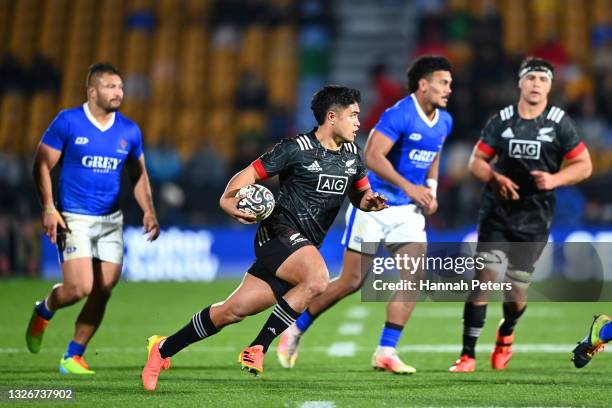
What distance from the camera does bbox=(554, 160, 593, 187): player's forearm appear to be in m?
8.12

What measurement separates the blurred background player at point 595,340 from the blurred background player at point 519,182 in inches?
36.0

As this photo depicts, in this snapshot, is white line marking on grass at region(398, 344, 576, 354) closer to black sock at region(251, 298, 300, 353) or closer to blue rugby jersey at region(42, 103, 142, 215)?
black sock at region(251, 298, 300, 353)

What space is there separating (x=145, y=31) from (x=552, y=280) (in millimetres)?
10839

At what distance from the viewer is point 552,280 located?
598 inches

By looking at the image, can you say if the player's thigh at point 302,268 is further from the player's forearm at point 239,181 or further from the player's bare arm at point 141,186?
the player's bare arm at point 141,186

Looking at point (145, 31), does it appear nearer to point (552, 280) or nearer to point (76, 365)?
point (552, 280)

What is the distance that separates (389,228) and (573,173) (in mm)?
1418

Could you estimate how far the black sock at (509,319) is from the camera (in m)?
8.40

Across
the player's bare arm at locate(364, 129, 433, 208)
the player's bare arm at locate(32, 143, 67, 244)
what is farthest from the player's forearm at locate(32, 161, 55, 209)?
the player's bare arm at locate(364, 129, 433, 208)

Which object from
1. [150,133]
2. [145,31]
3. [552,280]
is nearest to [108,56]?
[145,31]

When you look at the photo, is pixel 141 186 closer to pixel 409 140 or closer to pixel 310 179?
pixel 310 179

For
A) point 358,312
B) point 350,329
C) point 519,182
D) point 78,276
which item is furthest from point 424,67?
point 358,312

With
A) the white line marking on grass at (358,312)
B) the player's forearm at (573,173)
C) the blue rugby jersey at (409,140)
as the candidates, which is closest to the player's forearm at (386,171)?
the blue rugby jersey at (409,140)

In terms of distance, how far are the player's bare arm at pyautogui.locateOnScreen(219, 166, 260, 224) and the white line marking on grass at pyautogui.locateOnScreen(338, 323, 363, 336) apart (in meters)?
4.34
